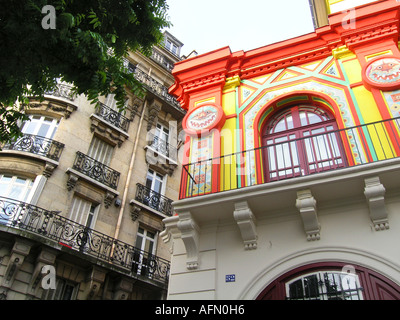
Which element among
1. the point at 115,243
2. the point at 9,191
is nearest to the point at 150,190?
the point at 115,243

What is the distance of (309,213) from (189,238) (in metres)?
2.33

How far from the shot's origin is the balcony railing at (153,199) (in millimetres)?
16344

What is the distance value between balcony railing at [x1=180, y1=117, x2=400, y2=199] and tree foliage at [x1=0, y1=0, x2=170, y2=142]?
2774mm

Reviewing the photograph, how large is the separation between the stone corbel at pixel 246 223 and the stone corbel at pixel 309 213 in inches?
36.0

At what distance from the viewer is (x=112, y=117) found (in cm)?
1723

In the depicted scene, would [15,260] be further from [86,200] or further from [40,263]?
[86,200]

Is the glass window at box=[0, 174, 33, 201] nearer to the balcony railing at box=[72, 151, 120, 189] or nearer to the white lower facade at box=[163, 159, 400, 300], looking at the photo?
the balcony railing at box=[72, 151, 120, 189]

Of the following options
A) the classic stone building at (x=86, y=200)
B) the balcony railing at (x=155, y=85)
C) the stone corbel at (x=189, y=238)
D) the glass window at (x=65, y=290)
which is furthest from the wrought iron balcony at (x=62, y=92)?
the stone corbel at (x=189, y=238)

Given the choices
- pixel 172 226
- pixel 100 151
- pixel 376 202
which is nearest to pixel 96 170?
pixel 100 151

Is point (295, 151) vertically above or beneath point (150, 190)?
beneath

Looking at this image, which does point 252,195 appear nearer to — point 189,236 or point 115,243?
point 189,236

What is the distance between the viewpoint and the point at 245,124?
9.17m

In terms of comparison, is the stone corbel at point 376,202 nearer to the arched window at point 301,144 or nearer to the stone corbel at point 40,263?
the arched window at point 301,144

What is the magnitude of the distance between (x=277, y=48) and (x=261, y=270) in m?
6.10
